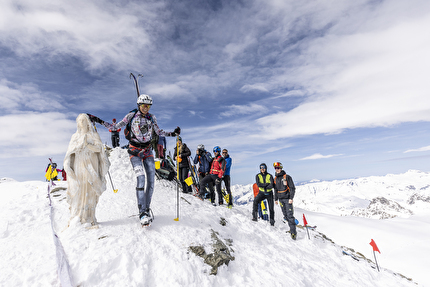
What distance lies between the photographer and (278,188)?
8.94 metres

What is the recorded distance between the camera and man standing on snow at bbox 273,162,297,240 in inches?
329

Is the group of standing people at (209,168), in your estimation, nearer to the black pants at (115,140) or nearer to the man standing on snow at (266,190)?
the man standing on snow at (266,190)

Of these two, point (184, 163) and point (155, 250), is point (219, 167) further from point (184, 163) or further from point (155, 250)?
point (155, 250)

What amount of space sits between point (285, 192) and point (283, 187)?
0.73 feet

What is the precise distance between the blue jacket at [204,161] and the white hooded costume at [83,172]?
6.33m

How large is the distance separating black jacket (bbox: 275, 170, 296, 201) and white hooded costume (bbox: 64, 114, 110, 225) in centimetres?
694

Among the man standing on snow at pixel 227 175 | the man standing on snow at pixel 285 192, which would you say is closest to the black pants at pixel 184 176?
the man standing on snow at pixel 227 175

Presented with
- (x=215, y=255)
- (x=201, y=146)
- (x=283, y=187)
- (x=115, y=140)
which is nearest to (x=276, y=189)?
(x=283, y=187)

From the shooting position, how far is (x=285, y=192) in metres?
8.71

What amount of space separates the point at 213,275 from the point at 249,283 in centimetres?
76

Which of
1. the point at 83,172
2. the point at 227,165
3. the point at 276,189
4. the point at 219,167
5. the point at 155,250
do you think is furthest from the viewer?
the point at 227,165

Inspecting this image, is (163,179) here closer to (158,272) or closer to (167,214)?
(167,214)

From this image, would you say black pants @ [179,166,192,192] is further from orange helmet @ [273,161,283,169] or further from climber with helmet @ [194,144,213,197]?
orange helmet @ [273,161,283,169]

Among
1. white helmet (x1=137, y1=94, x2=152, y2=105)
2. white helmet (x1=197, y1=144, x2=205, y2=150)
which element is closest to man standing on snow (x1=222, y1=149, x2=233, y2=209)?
white helmet (x1=197, y1=144, x2=205, y2=150)
